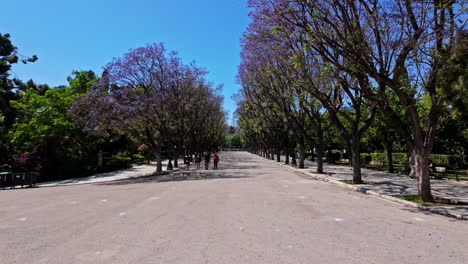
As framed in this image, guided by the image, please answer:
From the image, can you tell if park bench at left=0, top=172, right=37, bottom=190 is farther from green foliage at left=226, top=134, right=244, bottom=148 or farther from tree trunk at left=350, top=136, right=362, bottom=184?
green foliage at left=226, top=134, right=244, bottom=148

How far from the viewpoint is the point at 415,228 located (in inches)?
279

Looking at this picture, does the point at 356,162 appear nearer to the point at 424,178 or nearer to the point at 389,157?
the point at 424,178

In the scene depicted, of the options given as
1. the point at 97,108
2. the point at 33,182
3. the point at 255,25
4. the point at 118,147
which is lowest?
the point at 33,182

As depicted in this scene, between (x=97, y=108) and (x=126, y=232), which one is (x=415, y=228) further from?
(x=97, y=108)

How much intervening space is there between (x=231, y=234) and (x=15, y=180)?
22.0 m

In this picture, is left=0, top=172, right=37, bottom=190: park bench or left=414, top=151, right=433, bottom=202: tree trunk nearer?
left=414, top=151, right=433, bottom=202: tree trunk

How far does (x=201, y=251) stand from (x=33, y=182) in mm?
21829

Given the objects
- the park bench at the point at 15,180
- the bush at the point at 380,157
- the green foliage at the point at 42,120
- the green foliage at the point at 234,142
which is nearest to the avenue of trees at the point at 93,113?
the green foliage at the point at 42,120

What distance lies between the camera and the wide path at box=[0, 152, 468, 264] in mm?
4992

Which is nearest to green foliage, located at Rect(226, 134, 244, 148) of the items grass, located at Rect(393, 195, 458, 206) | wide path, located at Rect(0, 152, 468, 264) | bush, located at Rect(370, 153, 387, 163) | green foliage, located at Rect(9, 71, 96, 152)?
bush, located at Rect(370, 153, 387, 163)

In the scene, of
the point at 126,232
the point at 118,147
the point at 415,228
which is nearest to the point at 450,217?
the point at 415,228

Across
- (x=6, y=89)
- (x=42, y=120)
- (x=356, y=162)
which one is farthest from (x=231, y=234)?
(x=6, y=89)

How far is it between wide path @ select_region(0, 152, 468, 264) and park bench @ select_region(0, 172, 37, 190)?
544 inches

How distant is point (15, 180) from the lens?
71.3ft
